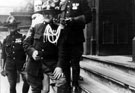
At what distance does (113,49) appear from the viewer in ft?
25.2

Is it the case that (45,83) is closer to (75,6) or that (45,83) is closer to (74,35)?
(74,35)

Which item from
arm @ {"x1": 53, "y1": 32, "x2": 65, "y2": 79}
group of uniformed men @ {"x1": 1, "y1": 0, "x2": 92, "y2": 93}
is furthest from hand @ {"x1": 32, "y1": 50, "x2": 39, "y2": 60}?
arm @ {"x1": 53, "y1": 32, "x2": 65, "y2": 79}

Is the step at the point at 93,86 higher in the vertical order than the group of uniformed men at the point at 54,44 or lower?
lower

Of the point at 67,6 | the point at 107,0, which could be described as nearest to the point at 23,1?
the point at 107,0

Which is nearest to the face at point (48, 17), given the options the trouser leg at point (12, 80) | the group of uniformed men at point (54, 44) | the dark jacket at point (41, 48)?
the group of uniformed men at point (54, 44)

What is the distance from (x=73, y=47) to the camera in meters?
4.88

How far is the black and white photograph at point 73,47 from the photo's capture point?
411 cm

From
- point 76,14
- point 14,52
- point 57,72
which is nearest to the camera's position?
point 57,72

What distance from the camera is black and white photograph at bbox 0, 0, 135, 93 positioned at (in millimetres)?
4113

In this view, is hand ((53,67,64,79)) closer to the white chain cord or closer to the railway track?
the white chain cord

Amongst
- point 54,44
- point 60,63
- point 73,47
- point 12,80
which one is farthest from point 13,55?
point 60,63

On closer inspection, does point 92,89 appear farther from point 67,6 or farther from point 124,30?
point 124,30

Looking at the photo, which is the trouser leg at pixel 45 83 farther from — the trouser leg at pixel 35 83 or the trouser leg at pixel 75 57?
the trouser leg at pixel 75 57

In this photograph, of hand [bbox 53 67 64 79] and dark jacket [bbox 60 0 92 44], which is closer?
hand [bbox 53 67 64 79]
